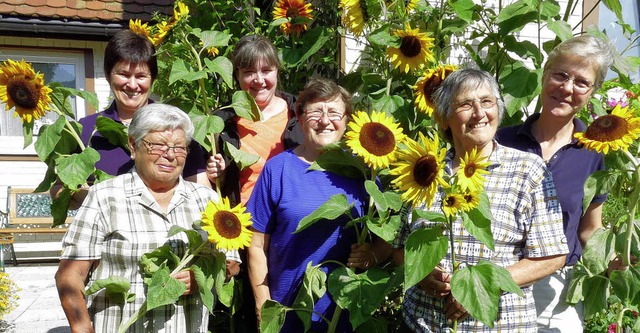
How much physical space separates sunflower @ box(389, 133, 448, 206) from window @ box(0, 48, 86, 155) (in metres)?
7.13

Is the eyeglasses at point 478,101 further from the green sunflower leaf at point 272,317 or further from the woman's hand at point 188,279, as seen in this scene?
the woman's hand at point 188,279

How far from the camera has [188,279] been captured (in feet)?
6.49

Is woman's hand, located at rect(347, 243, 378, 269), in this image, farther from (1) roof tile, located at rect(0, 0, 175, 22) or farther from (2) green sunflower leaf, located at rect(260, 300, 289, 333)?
(1) roof tile, located at rect(0, 0, 175, 22)

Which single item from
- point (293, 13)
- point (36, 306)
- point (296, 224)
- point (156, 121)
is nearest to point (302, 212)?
point (296, 224)

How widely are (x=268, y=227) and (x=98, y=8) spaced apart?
6.60m

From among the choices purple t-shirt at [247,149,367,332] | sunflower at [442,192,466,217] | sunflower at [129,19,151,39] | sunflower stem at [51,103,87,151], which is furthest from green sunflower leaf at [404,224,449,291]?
sunflower at [129,19,151,39]

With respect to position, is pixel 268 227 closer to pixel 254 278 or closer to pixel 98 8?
pixel 254 278

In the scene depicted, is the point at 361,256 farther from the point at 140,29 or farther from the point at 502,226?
the point at 140,29

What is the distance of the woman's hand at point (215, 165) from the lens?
8.00 feet

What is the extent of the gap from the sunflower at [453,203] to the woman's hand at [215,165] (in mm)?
1126

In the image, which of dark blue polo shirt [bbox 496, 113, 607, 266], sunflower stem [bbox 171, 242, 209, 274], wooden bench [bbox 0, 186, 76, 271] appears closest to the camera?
sunflower stem [bbox 171, 242, 209, 274]

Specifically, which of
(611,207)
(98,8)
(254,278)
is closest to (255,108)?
(254,278)

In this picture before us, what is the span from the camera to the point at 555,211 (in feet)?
6.10

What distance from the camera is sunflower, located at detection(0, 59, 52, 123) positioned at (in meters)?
2.20
